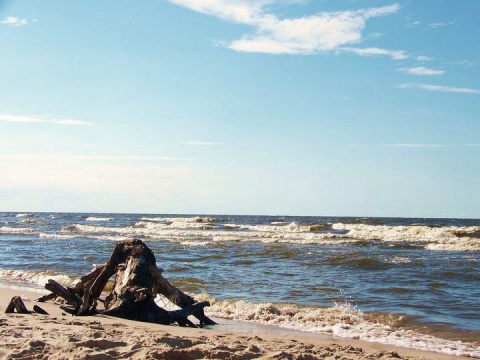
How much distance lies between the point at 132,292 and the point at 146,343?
2468 millimetres

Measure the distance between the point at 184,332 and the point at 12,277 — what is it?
9.23 m

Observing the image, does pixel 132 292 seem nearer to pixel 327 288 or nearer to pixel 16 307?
pixel 16 307

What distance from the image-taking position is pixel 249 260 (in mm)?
18609

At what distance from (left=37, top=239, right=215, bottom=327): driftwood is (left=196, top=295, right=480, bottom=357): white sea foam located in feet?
3.74

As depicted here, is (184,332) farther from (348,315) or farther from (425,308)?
(425,308)

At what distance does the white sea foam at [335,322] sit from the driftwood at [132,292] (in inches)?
44.9

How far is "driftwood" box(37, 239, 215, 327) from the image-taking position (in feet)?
26.4

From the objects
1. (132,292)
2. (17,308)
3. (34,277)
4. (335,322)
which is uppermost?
(132,292)

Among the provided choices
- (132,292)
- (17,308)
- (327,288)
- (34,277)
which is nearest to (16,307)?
(17,308)

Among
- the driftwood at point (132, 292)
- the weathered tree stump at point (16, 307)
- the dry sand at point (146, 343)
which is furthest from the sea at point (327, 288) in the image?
the weathered tree stump at point (16, 307)

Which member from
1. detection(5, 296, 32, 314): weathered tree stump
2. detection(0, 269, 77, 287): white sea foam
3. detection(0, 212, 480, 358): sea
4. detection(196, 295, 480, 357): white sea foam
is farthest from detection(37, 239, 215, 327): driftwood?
detection(0, 269, 77, 287): white sea foam

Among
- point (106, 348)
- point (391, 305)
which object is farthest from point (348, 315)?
point (106, 348)

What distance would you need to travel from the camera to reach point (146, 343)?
579cm

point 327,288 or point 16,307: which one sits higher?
point 16,307
